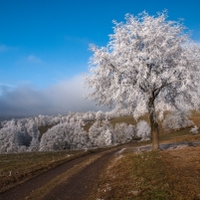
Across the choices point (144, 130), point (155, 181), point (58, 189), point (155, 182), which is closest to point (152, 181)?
point (155, 181)

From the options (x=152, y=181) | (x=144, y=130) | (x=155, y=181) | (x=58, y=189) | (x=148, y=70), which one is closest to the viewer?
(x=155, y=181)

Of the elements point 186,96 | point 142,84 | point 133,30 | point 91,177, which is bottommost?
point 91,177

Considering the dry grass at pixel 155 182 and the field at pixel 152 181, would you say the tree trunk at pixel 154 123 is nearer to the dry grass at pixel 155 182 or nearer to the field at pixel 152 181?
the field at pixel 152 181

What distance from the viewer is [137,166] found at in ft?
62.7

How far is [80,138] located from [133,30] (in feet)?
276

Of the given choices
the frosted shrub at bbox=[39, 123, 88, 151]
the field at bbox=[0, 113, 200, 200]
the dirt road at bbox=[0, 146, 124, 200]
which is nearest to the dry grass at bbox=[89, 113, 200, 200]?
the field at bbox=[0, 113, 200, 200]

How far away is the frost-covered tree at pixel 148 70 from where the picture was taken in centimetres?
2377

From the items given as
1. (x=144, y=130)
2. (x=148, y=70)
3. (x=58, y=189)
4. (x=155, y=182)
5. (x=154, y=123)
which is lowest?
(x=58, y=189)

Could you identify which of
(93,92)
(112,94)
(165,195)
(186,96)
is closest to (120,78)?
(112,94)

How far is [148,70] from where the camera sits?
24109mm

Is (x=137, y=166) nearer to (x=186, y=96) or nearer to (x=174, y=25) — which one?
(x=186, y=96)

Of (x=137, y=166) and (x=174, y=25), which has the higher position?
(x=174, y=25)

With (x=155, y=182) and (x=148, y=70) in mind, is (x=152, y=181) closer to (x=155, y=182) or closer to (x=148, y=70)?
(x=155, y=182)

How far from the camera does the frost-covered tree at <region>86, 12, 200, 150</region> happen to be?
936 inches
